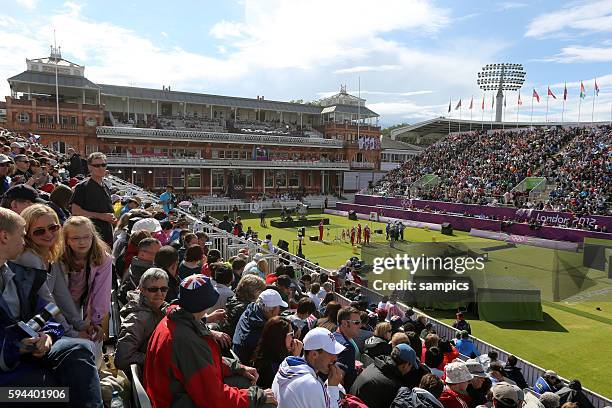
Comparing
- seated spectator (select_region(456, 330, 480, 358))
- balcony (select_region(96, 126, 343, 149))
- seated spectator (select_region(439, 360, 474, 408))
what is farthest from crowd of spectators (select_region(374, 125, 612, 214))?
seated spectator (select_region(439, 360, 474, 408))

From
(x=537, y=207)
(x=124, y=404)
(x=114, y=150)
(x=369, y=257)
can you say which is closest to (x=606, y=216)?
(x=537, y=207)

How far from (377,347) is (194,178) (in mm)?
47598

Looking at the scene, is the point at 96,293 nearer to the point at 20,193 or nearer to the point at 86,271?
the point at 86,271

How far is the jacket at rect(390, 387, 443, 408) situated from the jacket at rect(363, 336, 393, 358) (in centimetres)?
182

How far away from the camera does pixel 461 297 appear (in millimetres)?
16453

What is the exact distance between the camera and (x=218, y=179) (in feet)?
175

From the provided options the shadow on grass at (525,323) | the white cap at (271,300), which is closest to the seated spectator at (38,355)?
the white cap at (271,300)

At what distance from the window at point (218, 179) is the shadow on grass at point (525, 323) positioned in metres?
40.2

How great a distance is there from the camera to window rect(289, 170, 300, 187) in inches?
2333

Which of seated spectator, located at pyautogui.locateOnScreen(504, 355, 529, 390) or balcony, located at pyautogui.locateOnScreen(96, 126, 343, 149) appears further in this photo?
balcony, located at pyautogui.locateOnScreen(96, 126, 343, 149)

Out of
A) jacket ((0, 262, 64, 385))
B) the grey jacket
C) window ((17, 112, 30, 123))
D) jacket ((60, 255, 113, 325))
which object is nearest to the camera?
jacket ((0, 262, 64, 385))

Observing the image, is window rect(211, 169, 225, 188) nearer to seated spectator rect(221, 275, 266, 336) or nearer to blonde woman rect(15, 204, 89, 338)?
seated spectator rect(221, 275, 266, 336)

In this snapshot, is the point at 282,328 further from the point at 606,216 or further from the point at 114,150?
the point at 114,150

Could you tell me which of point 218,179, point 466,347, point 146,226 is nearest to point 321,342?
point 146,226
